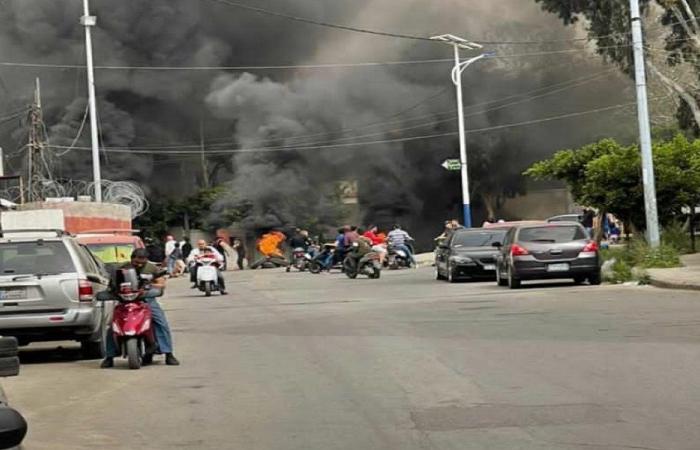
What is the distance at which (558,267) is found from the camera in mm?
22141

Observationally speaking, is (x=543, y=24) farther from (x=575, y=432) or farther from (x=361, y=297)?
(x=575, y=432)

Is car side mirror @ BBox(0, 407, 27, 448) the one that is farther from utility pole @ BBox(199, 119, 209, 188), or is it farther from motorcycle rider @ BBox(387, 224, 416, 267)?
utility pole @ BBox(199, 119, 209, 188)

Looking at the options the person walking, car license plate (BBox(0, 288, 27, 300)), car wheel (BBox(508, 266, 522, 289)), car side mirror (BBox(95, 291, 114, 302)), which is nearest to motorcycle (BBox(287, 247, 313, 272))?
the person walking

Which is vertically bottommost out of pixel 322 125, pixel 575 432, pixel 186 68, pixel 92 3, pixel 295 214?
pixel 575 432

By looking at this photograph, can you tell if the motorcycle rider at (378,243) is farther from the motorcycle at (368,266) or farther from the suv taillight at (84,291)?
the suv taillight at (84,291)

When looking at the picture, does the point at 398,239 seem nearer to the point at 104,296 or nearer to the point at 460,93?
the point at 460,93

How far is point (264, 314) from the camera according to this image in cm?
1894

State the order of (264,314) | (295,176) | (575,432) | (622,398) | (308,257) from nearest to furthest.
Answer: (575,432)
(622,398)
(264,314)
(308,257)
(295,176)

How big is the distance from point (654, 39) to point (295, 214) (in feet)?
51.5

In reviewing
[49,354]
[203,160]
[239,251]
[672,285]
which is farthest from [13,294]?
[203,160]

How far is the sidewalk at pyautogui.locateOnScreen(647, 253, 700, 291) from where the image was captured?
19.7 metres

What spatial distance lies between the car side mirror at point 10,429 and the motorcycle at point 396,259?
102ft

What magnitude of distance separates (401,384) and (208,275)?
51.4 ft

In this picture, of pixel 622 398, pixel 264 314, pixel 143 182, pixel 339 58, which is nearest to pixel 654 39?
pixel 339 58
